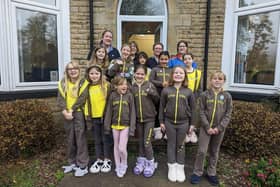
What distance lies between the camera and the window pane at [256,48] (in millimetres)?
4504

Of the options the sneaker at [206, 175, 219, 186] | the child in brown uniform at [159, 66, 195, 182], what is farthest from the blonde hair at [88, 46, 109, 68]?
the sneaker at [206, 175, 219, 186]

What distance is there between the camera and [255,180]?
2.80 meters

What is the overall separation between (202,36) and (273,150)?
2.90 metres

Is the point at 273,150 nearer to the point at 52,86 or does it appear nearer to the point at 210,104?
the point at 210,104

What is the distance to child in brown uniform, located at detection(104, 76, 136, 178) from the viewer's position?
9.30ft

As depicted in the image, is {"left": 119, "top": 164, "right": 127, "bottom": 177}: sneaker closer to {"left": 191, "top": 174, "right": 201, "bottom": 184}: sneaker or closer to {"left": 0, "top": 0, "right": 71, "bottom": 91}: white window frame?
{"left": 191, "top": 174, "right": 201, "bottom": 184}: sneaker

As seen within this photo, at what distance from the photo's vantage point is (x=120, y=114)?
284 cm

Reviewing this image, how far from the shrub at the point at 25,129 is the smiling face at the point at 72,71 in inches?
44.7

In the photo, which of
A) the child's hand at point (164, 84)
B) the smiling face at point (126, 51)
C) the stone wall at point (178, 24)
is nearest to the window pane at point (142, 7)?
the stone wall at point (178, 24)

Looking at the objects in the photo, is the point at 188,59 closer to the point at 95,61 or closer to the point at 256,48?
the point at 95,61

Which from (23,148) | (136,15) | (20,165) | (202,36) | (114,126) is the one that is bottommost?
(20,165)

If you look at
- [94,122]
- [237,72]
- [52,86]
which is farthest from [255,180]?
[52,86]

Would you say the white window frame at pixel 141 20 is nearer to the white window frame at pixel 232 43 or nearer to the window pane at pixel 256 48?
the white window frame at pixel 232 43

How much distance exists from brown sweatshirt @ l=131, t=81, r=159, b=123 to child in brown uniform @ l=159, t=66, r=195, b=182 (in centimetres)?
14
